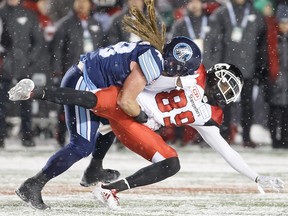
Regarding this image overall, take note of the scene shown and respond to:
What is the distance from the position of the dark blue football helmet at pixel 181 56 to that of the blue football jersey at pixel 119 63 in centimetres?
11

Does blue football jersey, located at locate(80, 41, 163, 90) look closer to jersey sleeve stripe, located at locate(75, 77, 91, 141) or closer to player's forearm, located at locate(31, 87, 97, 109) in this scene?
jersey sleeve stripe, located at locate(75, 77, 91, 141)

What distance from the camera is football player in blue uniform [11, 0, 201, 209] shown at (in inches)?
288

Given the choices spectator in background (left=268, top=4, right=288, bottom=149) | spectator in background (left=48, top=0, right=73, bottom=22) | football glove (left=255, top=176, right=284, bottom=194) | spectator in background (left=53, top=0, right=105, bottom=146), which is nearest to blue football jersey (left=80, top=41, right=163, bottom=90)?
football glove (left=255, top=176, right=284, bottom=194)

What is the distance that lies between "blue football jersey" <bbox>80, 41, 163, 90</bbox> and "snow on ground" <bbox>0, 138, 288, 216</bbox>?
2.81 feet

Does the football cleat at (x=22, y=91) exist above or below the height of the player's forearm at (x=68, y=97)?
above

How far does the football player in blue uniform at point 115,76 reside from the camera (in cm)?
732

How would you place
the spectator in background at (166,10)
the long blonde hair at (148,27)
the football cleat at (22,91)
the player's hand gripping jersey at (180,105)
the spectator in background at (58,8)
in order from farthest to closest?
the spectator in background at (58,8)
the spectator in background at (166,10)
the player's hand gripping jersey at (180,105)
the long blonde hair at (148,27)
the football cleat at (22,91)

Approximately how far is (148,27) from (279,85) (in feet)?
19.3

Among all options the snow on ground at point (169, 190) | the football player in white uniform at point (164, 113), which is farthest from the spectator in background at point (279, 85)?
the football player in white uniform at point (164, 113)

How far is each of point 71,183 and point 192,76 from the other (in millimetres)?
2236

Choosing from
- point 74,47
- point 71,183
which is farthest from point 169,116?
point 74,47

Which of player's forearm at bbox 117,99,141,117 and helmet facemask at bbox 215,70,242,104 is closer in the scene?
player's forearm at bbox 117,99,141,117

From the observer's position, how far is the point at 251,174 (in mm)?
7688

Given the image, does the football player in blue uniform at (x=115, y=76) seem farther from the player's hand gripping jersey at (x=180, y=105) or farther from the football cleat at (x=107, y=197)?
the football cleat at (x=107, y=197)
